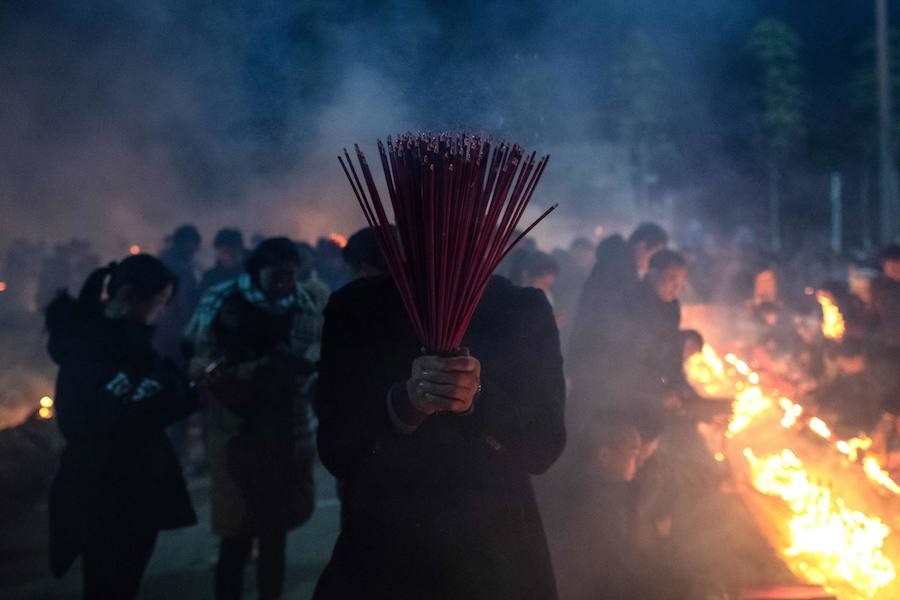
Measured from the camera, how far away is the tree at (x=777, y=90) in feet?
97.8

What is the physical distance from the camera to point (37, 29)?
21.1 feet

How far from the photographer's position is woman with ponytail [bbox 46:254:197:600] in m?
2.74

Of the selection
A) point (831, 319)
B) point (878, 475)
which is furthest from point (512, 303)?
point (831, 319)

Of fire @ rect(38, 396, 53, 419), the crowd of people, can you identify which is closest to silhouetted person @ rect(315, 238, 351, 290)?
the crowd of people

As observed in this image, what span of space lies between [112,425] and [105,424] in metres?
0.04

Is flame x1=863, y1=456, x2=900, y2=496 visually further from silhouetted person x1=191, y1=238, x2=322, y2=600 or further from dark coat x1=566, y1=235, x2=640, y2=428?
silhouetted person x1=191, y1=238, x2=322, y2=600

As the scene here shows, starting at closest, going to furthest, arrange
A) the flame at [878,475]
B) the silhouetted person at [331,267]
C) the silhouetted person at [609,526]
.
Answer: the silhouetted person at [609,526] → the flame at [878,475] → the silhouetted person at [331,267]

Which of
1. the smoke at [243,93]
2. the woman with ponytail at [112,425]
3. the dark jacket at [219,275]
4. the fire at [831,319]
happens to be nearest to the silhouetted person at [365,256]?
the smoke at [243,93]

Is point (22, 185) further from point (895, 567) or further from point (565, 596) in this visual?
point (895, 567)

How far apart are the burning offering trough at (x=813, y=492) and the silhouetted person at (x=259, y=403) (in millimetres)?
3067

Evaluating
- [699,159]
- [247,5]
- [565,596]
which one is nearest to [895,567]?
[565,596]

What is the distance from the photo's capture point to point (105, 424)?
2.74 meters

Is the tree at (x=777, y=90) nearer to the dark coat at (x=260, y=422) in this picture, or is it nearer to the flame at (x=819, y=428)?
the flame at (x=819, y=428)

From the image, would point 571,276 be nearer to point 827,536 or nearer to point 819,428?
point 819,428
